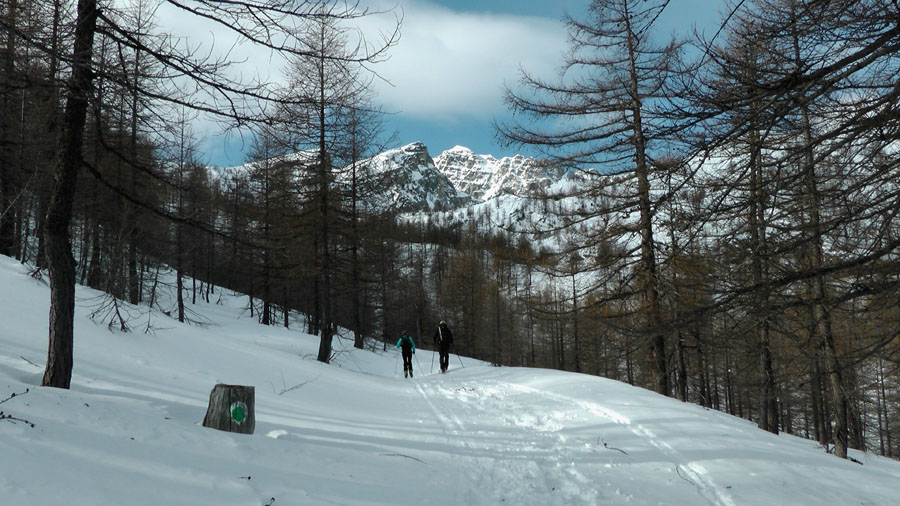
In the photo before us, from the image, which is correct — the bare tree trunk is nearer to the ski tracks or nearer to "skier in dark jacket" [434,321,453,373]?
the ski tracks

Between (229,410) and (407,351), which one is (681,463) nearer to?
(229,410)

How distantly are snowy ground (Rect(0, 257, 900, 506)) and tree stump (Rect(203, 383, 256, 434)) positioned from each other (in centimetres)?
20

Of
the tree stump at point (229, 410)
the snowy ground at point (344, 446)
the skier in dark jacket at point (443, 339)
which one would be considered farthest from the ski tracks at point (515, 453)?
the skier in dark jacket at point (443, 339)

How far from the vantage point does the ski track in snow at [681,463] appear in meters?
4.21

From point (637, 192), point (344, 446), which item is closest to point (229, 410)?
point (344, 446)

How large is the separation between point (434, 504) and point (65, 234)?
4.53m

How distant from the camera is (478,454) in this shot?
5258 mm

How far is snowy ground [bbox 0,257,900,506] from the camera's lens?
3098mm

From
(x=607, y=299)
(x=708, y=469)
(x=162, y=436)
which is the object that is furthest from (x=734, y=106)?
(x=607, y=299)

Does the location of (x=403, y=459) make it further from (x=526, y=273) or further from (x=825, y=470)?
(x=526, y=273)

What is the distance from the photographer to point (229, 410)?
4.41 meters

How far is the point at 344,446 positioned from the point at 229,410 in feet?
4.00

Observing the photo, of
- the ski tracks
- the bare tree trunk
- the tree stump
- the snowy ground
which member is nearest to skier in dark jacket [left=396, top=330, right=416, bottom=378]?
the snowy ground

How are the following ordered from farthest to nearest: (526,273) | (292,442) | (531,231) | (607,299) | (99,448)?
1. (526,273)
2. (531,231)
3. (607,299)
4. (292,442)
5. (99,448)
